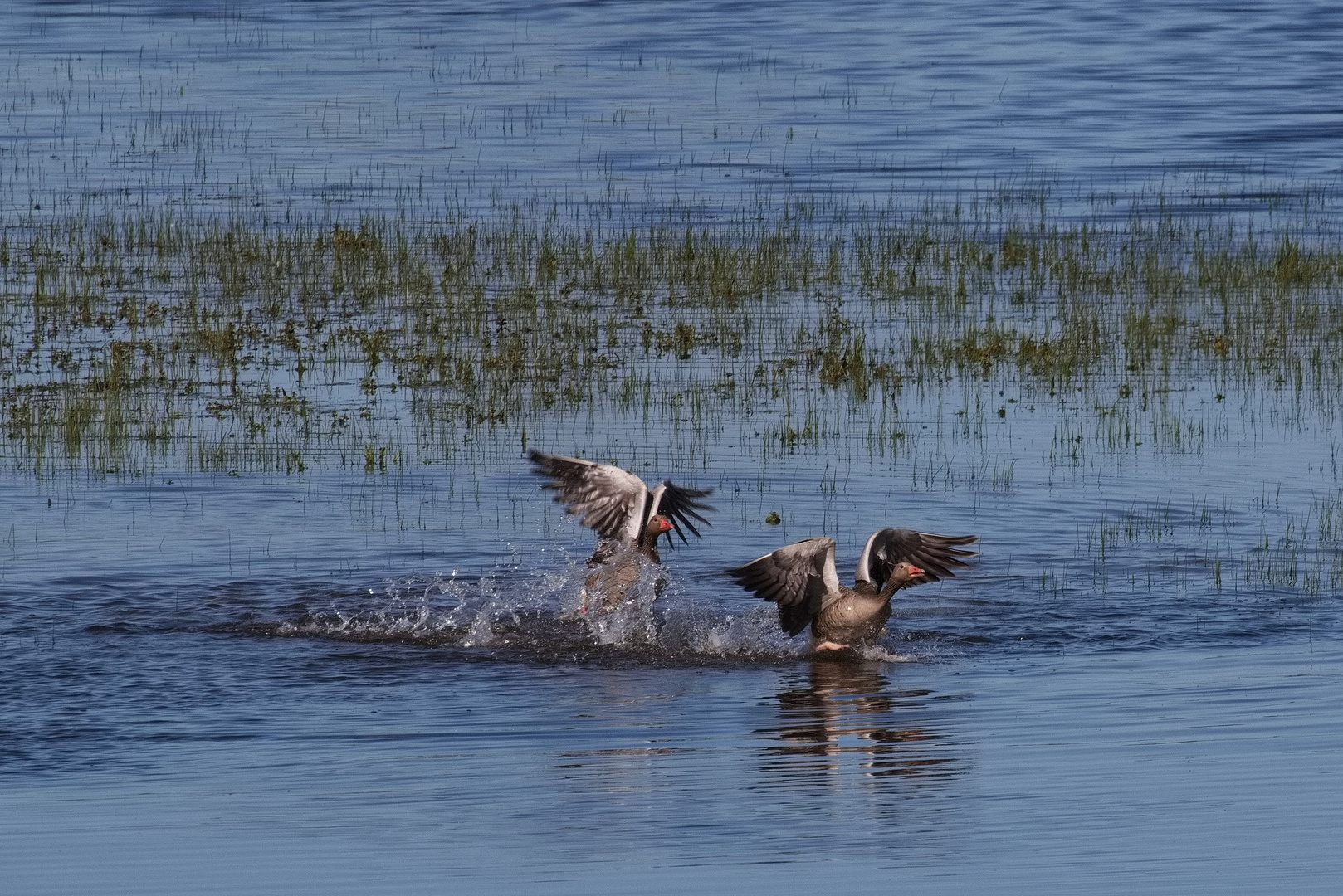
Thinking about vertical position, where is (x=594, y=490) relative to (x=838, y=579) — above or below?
above

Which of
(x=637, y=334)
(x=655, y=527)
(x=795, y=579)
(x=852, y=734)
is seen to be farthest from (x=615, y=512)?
(x=637, y=334)

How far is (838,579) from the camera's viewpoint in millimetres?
11406

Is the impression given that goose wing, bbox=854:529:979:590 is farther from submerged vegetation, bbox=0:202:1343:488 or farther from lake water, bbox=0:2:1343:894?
submerged vegetation, bbox=0:202:1343:488

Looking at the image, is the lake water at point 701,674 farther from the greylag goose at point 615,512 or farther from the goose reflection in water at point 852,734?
the greylag goose at point 615,512

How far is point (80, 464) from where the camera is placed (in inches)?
596

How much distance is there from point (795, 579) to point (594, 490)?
149 cm

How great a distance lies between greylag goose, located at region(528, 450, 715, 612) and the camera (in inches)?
475

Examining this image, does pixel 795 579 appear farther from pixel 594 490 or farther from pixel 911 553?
pixel 594 490

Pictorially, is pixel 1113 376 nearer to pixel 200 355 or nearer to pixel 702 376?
pixel 702 376

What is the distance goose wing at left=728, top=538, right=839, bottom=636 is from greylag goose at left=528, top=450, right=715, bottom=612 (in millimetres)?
570

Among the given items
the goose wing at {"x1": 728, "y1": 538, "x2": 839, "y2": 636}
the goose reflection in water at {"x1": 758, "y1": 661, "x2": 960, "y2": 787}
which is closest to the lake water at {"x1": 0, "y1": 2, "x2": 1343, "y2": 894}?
the goose reflection in water at {"x1": 758, "y1": 661, "x2": 960, "y2": 787}

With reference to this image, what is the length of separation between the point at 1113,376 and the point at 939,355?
147 centimetres

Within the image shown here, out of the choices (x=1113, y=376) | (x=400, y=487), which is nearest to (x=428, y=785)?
(x=400, y=487)

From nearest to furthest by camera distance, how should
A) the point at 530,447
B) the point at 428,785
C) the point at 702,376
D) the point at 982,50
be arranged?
the point at 428,785 < the point at 530,447 < the point at 702,376 < the point at 982,50
